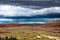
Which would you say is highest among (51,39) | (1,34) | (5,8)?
(5,8)

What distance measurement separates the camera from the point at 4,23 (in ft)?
8.73

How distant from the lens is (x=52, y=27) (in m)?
2.65

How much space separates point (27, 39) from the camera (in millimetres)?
2609

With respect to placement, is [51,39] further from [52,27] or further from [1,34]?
[1,34]

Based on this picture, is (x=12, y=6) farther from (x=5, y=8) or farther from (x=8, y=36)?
(x=8, y=36)

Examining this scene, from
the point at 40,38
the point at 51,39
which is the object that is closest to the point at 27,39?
the point at 40,38

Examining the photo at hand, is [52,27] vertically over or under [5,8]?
under

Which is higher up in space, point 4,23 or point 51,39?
point 4,23

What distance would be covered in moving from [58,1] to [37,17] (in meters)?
0.50

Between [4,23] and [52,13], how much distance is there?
0.93 metres

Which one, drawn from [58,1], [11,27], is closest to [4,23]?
[11,27]

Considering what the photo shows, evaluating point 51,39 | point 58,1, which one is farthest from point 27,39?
point 58,1

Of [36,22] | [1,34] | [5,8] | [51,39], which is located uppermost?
[5,8]

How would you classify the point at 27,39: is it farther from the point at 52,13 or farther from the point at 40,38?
the point at 52,13
